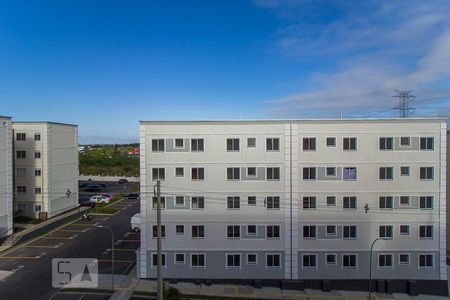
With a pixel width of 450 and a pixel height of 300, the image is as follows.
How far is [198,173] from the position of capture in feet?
100

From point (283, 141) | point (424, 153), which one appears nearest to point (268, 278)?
point (283, 141)

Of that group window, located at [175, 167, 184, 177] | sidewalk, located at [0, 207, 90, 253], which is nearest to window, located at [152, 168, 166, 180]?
window, located at [175, 167, 184, 177]

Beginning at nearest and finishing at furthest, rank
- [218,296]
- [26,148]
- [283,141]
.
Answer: [218,296] < [283,141] < [26,148]

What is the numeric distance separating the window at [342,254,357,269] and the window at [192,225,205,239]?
1205 centimetres

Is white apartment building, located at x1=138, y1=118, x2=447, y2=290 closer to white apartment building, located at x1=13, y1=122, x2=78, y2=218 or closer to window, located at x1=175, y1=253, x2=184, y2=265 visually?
window, located at x1=175, y1=253, x2=184, y2=265

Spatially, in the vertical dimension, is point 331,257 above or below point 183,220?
below

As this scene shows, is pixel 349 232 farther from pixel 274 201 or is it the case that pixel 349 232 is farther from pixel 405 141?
pixel 405 141

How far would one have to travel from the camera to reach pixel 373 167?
1193 inches

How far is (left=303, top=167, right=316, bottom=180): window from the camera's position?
30481 mm

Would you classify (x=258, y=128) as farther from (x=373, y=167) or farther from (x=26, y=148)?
(x=26, y=148)

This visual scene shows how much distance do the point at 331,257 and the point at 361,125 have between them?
11.4 metres

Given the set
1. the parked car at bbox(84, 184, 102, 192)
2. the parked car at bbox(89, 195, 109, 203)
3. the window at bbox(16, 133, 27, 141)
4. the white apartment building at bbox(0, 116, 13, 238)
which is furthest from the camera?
the parked car at bbox(84, 184, 102, 192)

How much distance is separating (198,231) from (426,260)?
19.5 metres

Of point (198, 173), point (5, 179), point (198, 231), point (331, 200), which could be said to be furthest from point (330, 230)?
point (5, 179)
